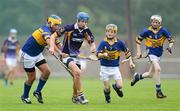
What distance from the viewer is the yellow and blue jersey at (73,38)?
62.3 feet

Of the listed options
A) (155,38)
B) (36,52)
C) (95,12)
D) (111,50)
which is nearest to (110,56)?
(111,50)

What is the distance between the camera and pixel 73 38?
19078 mm

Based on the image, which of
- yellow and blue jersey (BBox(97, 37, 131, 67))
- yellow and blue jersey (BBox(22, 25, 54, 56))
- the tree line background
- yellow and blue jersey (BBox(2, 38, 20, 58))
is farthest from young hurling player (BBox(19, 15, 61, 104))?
the tree line background

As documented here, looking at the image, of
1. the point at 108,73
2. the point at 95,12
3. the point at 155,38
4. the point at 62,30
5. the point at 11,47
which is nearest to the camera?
the point at 62,30

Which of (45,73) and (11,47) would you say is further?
(11,47)

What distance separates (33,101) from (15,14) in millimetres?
40280

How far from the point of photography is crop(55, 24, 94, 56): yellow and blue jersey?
19.0 meters

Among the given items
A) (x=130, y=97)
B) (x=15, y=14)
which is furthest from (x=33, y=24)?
(x=130, y=97)

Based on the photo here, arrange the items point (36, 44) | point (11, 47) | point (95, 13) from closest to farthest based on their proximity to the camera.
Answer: point (36, 44) < point (11, 47) < point (95, 13)

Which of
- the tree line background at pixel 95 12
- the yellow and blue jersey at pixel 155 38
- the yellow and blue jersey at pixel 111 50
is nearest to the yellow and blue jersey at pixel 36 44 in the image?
the yellow and blue jersey at pixel 111 50

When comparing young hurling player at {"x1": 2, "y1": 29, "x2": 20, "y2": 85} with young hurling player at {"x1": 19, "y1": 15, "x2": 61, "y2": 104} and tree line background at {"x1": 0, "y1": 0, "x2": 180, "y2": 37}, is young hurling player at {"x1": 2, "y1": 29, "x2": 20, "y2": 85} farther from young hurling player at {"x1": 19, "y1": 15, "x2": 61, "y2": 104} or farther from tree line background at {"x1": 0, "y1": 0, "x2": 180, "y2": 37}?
tree line background at {"x1": 0, "y1": 0, "x2": 180, "y2": 37}

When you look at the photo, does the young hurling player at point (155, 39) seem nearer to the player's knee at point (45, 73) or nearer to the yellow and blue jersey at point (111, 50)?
the yellow and blue jersey at point (111, 50)

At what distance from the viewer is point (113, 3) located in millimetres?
58562

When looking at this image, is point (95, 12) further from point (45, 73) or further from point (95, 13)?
point (45, 73)
